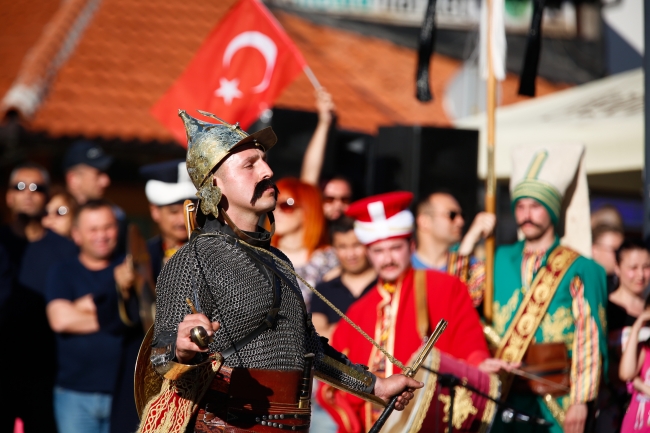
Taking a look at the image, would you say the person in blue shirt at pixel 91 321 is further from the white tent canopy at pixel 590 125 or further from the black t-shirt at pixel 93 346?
the white tent canopy at pixel 590 125

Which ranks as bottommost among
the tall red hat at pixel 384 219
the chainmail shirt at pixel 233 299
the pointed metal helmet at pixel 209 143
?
the chainmail shirt at pixel 233 299

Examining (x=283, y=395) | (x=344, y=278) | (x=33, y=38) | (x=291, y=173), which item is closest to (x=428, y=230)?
(x=344, y=278)

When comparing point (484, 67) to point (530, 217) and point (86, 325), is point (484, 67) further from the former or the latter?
point (86, 325)

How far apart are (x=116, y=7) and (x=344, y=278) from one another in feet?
25.6

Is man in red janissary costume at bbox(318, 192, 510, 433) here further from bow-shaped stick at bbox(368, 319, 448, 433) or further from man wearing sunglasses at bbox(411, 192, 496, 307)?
bow-shaped stick at bbox(368, 319, 448, 433)

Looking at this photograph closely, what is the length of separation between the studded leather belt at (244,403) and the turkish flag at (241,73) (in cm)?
456

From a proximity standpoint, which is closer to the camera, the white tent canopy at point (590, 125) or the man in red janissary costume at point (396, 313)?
the man in red janissary costume at point (396, 313)

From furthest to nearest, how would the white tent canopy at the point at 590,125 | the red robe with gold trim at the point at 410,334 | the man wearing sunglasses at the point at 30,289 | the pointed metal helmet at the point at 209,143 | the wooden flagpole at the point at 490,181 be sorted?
the white tent canopy at the point at 590,125 < the man wearing sunglasses at the point at 30,289 < the wooden flagpole at the point at 490,181 < the red robe with gold trim at the point at 410,334 < the pointed metal helmet at the point at 209,143

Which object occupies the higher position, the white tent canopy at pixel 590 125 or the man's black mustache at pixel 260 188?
the white tent canopy at pixel 590 125

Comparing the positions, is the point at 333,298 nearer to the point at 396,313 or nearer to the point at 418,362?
the point at 396,313

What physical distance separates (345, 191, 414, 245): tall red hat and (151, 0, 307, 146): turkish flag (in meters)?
2.40

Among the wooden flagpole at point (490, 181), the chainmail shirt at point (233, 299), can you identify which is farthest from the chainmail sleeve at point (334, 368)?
the wooden flagpole at point (490, 181)

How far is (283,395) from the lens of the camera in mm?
3391

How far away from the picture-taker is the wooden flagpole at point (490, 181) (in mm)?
5840
